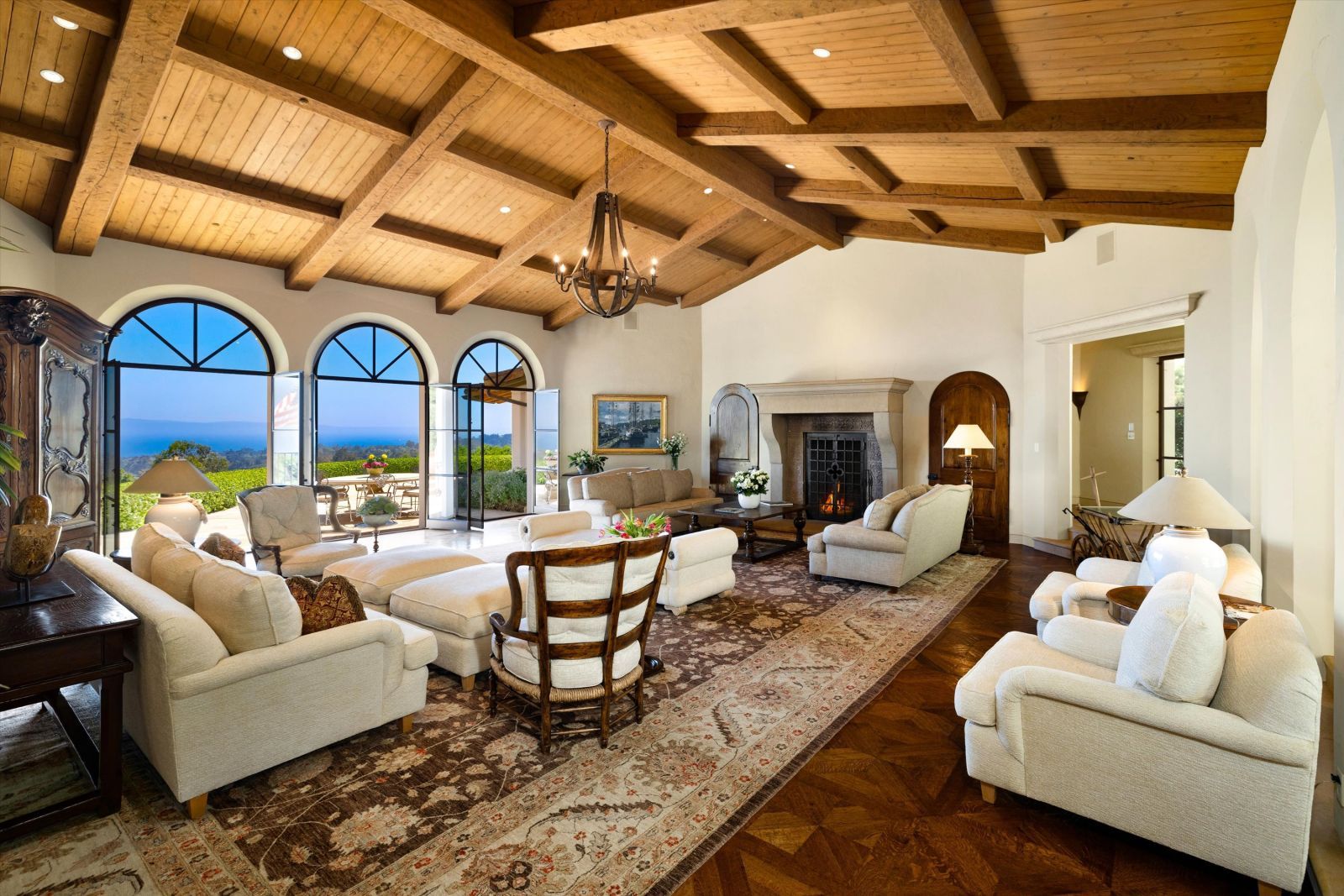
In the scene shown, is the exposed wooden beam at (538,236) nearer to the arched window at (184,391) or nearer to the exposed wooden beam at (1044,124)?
the exposed wooden beam at (1044,124)

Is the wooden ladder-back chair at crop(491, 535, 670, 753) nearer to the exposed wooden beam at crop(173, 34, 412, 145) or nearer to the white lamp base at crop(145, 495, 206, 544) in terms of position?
the white lamp base at crop(145, 495, 206, 544)

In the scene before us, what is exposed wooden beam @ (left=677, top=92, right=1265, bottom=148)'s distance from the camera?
3607 millimetres

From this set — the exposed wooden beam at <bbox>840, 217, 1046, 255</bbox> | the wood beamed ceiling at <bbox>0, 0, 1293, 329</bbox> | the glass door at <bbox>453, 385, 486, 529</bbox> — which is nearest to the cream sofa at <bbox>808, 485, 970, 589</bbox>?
the wood beamed ceiling at <bbox>0, 0, 1293, 329</bbox>

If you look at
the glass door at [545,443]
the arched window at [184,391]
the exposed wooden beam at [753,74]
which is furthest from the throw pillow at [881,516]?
the arched window at [184,391]

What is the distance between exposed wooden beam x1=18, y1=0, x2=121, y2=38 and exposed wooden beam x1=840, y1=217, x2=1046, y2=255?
A: 709cm

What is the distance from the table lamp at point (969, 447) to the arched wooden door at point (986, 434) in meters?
0.13

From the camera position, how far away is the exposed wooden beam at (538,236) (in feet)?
20.5

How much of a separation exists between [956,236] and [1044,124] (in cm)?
378

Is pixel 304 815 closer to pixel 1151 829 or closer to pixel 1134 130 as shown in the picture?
pixel 1151 829

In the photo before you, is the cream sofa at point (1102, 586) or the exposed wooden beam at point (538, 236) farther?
the exposed wooden beam at point (538, 236)

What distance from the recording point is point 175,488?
4.41 meters

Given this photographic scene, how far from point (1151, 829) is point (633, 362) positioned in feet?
29.1

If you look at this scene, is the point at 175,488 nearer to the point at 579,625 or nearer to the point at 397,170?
the point at 397,170

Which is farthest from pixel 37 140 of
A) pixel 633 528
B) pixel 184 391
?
pixel 184 391
